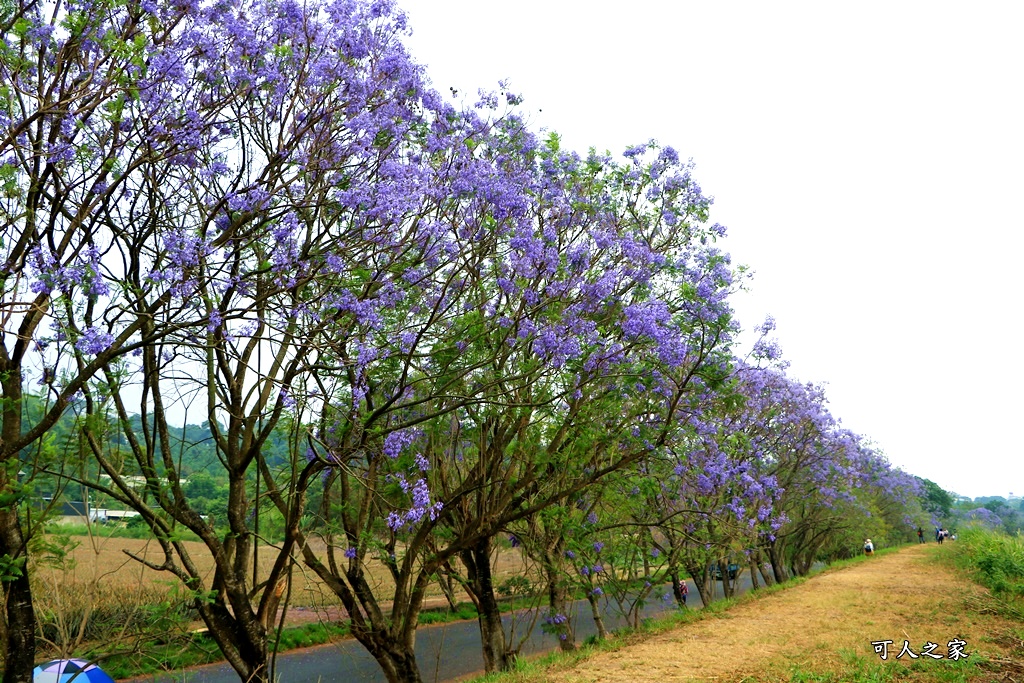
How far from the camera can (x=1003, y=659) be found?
23.3 feet

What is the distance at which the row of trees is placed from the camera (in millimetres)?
4875

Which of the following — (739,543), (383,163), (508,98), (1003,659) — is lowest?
(1003,659)

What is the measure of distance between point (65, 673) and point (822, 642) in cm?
841

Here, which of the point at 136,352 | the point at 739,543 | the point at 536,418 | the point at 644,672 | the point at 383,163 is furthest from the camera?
the point at 739,543

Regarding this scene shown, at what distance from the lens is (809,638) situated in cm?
1008

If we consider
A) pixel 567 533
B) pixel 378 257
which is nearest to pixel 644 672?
pixel 567 533

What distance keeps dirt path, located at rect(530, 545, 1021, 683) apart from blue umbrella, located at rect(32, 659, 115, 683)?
4.03 m

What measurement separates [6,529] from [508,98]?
582cm

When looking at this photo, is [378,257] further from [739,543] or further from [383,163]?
[739,543]

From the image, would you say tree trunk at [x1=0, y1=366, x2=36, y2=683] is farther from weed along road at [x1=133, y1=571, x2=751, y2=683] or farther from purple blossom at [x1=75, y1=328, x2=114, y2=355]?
weed along road at [x1=133, y1=571, x2=751, y2=683]

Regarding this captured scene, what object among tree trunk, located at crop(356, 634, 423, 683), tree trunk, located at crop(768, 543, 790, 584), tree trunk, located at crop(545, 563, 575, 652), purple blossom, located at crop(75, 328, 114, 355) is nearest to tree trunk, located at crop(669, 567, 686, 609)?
tree trunk, located at crop(545, 563, 575, 652)

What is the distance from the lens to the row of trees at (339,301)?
16.0 feet

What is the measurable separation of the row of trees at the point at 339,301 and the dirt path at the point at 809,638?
1.78 metres

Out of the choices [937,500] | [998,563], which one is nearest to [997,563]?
[998,563]
